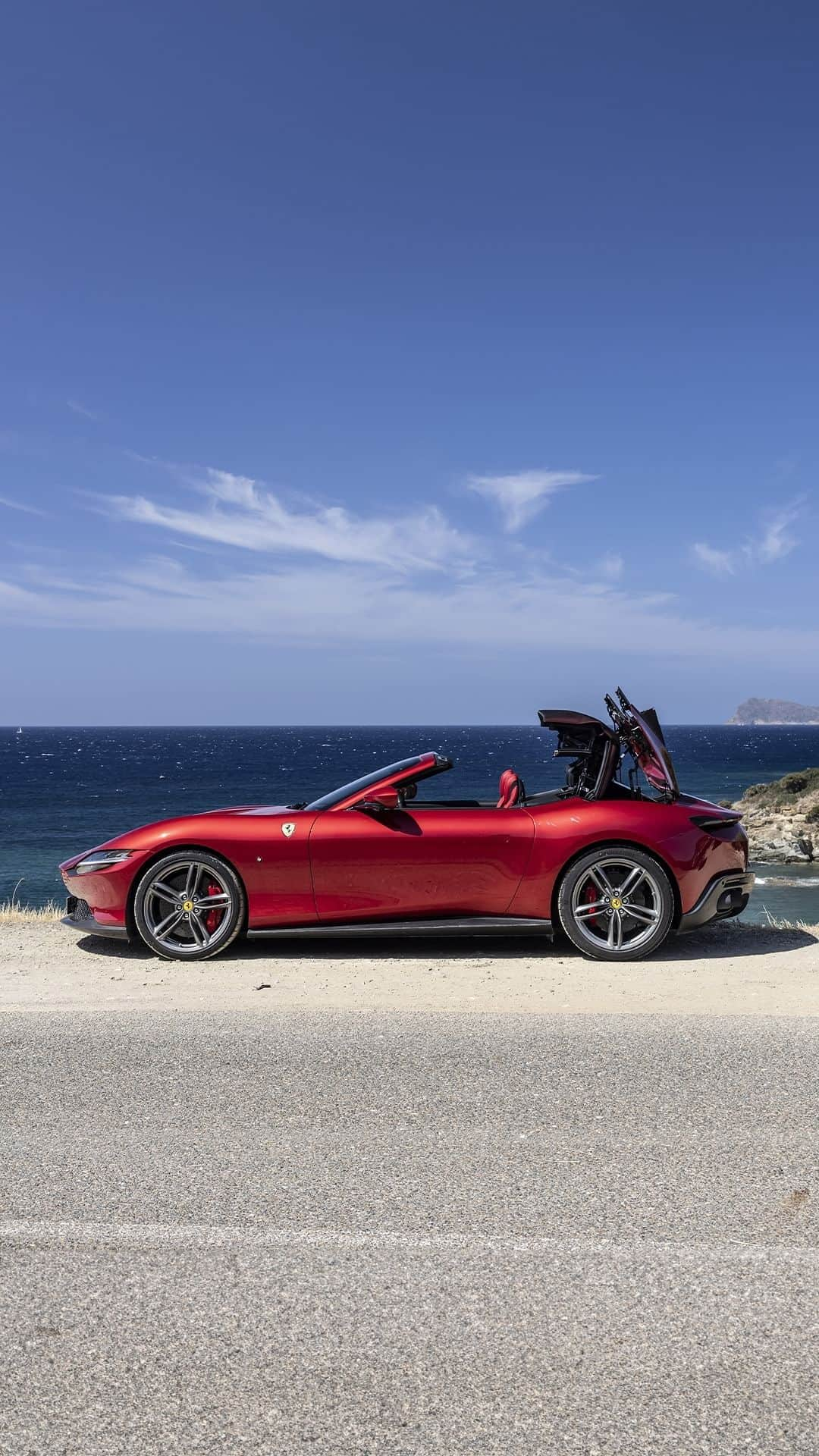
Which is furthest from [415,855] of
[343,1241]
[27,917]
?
[27,917]

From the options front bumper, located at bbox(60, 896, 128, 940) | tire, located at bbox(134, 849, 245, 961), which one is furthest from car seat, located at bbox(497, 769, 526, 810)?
front bumper, located at bbox(60, 896, 128, 940)

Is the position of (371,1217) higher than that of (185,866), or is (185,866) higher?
(185,866)

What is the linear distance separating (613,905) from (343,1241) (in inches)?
166

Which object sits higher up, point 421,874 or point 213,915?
point 421,874

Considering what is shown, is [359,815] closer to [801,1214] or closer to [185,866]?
[185,866]

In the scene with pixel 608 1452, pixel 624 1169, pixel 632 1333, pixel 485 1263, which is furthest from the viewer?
pixel 624 1169

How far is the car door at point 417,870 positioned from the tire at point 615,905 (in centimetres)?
42

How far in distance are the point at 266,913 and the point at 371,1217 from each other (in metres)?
3.85

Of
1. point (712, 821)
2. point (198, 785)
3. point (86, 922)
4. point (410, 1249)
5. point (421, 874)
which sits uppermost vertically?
point (712, 821)

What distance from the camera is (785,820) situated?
45.7m

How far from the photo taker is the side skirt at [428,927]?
6742 millimetres

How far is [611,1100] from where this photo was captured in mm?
4090

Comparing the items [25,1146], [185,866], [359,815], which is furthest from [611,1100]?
[185,866]

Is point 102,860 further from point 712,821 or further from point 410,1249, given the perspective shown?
point 410,1249
